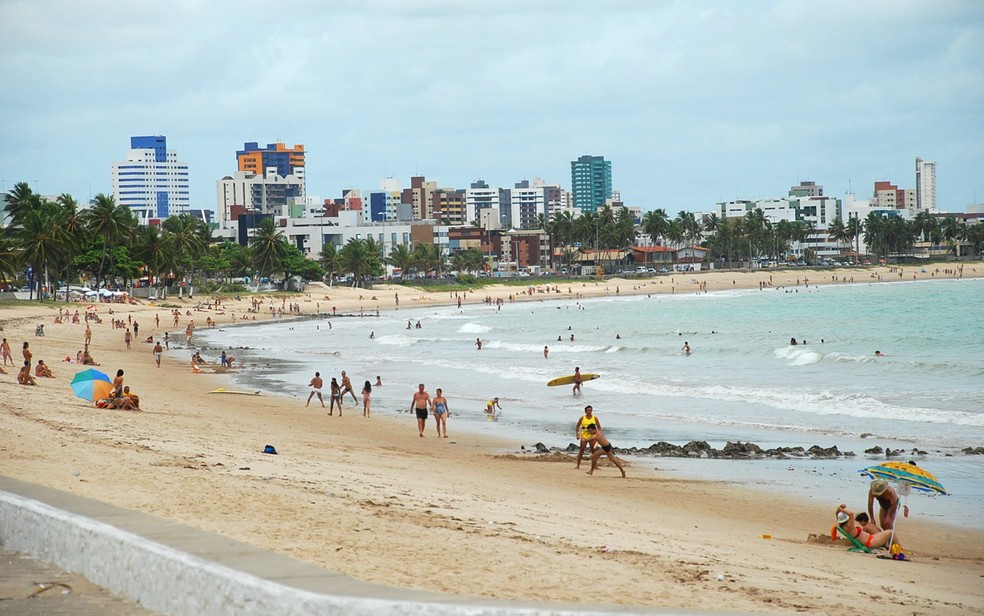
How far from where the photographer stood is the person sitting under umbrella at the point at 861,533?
11281 millimetres

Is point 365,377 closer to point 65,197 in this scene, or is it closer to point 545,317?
point 545,317

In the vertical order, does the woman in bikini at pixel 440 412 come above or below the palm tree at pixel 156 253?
below

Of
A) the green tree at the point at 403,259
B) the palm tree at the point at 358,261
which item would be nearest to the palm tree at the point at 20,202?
the palm tree at the point at 358,261

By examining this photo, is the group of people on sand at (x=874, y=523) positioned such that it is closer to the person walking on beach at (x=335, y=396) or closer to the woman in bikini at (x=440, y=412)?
the woman in bikini at (x=440, y=412)

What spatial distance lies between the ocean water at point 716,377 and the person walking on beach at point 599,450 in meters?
1.78

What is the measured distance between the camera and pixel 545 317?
256 ft

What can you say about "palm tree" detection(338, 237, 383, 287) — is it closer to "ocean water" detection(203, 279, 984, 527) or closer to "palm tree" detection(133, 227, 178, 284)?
"palm tree" detection(133, 227, 178, 284)

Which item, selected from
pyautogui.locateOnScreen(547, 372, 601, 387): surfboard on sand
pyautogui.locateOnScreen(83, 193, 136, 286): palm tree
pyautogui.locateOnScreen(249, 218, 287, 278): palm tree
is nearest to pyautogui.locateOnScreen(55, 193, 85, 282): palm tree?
pyautogui.locateOnScreen(83, 193, 136, 286): palm tree

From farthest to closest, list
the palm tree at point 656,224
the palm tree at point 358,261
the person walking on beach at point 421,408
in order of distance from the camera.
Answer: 1. the palm tree at point 656,224
2. the palm tree at point 358,261
3. the person walking on beach at point 421,408

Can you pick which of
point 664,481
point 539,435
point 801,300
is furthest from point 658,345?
point 801,300

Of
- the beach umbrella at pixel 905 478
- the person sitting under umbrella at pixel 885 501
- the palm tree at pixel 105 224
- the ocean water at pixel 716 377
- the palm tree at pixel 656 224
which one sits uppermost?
the palm tree at pixel 656 224

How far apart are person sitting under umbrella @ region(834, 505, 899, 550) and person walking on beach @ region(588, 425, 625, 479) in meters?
5.18

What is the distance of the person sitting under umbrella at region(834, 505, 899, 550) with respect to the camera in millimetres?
11281

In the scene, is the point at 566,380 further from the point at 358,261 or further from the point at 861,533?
the point at 358,261
